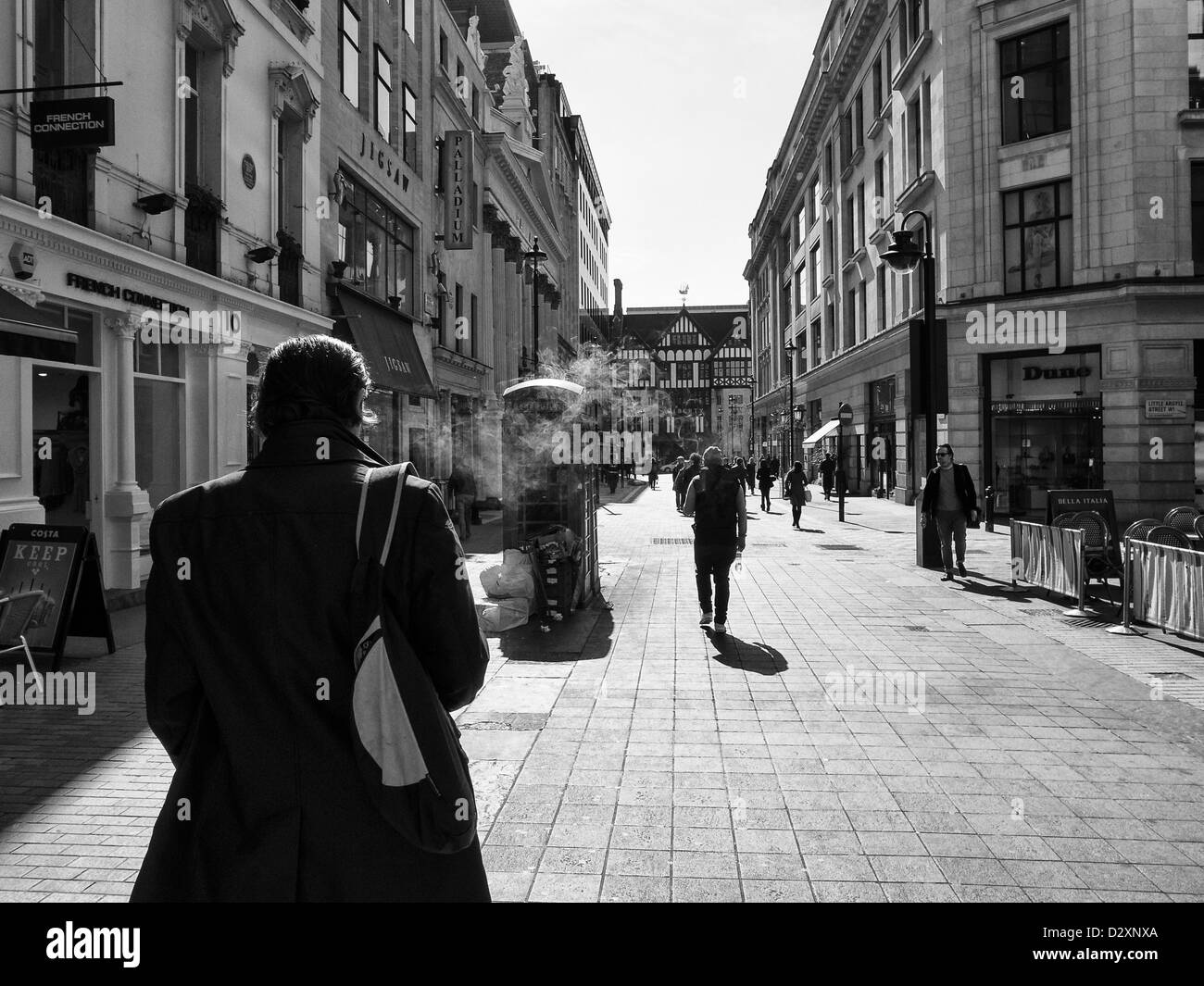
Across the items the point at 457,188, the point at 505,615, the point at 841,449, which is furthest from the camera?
the point at 841,449

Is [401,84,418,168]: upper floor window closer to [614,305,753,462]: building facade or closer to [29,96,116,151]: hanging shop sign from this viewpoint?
[29,96,116,151]: hanging shop sign

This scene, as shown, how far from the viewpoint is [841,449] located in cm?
3834

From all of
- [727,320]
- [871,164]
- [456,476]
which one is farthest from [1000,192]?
[727,320]

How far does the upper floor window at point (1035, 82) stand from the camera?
23391 mm

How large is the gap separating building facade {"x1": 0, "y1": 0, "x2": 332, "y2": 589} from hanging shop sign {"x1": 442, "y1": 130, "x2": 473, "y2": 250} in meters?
10.5

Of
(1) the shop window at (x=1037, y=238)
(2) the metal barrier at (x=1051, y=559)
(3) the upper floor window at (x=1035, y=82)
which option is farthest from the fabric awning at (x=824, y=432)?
(2) the metal barrier at (x=1051, y=559)

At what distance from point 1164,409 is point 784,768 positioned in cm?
2239

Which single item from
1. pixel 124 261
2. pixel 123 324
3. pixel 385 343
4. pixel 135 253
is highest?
pixel 385 343

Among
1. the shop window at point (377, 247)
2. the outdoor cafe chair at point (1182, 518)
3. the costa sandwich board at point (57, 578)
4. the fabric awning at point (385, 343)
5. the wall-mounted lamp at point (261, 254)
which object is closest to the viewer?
the costa sandwich board at point (57, 578)

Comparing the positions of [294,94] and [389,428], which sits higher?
[294,94]

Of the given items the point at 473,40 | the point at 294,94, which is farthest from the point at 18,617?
the point at 473,40

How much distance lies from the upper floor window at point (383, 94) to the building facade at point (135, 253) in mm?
5287

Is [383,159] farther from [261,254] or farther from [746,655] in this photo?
[746,655]

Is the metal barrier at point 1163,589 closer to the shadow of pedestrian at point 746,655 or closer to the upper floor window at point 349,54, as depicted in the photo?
the shadow of pedestrian at point 746,655
